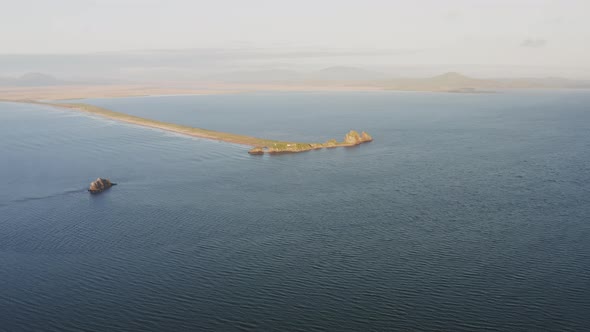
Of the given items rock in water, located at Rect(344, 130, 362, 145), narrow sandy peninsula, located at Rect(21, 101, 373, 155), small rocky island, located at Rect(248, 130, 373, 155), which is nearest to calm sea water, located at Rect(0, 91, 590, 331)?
small rocky island, located at Rect(248, 130, 373, 155)

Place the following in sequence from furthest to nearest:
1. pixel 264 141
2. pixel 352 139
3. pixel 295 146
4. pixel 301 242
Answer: pixel 264 141, pixel 352 139, pixel 295 146, pixel 301 242

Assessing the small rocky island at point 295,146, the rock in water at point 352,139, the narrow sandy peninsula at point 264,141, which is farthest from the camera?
the rock in water at point 352,139

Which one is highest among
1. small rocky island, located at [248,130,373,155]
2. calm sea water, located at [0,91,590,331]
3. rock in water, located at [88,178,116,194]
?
small rocky island, located at [248,130,373,155]

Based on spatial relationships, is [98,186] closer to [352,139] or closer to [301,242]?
[301,242]

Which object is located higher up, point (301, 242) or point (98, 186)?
point (98, 186)

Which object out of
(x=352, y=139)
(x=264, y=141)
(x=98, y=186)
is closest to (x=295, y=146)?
(x=264, y=141)

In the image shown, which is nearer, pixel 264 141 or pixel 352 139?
pixel 352 139

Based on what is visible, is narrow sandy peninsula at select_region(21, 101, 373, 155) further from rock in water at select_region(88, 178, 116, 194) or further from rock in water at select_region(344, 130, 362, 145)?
rock in water at select_region(88, 178, 116, 194)

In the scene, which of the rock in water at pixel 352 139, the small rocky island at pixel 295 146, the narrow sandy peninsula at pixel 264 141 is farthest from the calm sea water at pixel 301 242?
the rock in water at pixel 352 139

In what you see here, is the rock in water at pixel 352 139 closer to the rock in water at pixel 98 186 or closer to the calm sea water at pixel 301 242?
the calm sea water at pixel 301 242

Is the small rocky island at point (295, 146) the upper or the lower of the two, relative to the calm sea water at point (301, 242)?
upper
